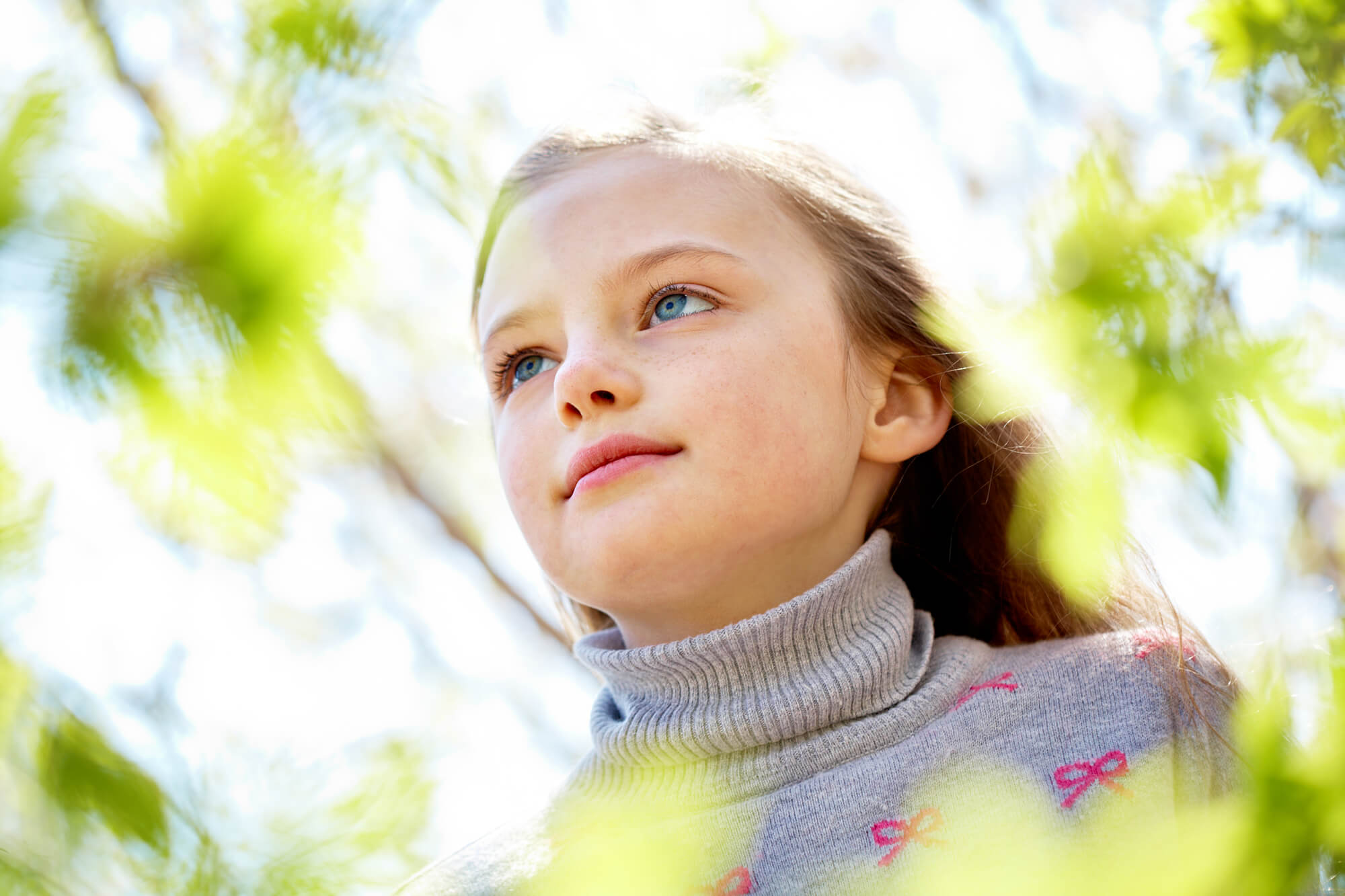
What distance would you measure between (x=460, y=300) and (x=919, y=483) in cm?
68

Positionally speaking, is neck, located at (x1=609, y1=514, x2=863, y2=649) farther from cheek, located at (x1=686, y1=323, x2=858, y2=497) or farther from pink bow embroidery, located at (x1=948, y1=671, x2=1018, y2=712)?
pink bow embroidery, located at (x1=948, y1=671, x2=1018, y2=712)

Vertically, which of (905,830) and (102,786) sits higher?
(102,786)

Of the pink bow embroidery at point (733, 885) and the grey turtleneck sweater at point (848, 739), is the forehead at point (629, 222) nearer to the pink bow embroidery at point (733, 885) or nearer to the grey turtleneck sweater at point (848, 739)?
the grey turtleneck sweater at point (848, 739)

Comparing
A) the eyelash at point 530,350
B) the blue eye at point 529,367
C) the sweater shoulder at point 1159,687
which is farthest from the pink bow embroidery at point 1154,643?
the blue eye at point 529,367

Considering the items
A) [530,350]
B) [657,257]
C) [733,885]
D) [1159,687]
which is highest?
[657,257]

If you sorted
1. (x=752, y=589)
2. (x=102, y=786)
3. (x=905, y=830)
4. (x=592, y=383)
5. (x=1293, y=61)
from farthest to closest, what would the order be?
(x=752, y=589), (x=592, y=383), (x=905, y=830), (x=1293, y=61), (x=102, y=786)

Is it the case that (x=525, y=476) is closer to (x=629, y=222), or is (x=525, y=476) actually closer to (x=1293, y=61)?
(x=629, y=222)

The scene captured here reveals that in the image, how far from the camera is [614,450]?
3.38ft

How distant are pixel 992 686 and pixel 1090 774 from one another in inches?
6.4

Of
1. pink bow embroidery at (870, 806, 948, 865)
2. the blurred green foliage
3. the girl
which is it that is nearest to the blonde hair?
the girl

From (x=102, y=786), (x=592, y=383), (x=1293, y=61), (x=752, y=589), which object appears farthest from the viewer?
(x=752, y=589)

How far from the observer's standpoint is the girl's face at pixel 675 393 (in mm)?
1021

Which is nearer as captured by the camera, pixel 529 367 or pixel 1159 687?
pixel 1159 687

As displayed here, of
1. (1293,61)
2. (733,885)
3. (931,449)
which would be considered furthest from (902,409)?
(1293,61)
